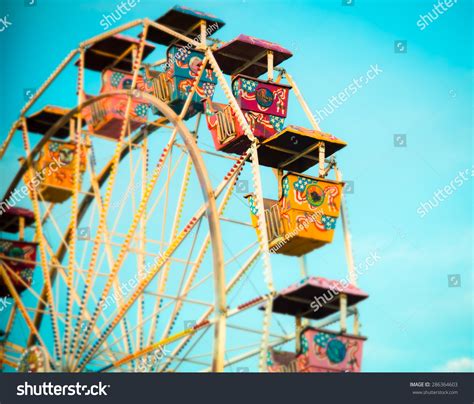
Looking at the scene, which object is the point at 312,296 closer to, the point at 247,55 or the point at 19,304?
the point at 247,55

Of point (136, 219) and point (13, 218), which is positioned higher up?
point (13, 218)

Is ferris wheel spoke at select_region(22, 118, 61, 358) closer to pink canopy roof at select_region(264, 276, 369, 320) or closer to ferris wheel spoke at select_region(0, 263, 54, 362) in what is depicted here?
ferris wheel spoke at select_region(0, 263, 54, 362)

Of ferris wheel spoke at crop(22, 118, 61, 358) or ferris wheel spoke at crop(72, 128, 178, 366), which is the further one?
ferris wheel spoke at crop(22, 118, 61, 358)

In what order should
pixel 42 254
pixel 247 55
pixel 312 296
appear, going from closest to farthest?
pixel 312 296 → pixel 247 55 → pixel 42 254

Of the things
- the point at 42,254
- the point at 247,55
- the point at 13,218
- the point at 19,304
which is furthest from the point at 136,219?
the point at 13,218

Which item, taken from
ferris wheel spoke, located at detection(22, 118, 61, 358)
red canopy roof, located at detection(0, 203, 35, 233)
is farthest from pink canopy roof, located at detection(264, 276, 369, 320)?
red canopy roof, located at detection(0, 203, 35, 233)

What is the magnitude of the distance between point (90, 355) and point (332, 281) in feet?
19.8

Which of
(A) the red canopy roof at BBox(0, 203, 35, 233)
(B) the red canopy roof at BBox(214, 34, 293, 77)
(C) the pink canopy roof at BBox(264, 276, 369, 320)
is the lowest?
(C) the pink canopy roof at BBox(264, 276, 369, 320)

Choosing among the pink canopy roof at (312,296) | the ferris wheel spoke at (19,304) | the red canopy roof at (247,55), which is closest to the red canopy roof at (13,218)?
the ferris wheel spoke at (19,304)

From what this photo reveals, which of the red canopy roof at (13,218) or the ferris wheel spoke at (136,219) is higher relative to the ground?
the red canopy roof at (13,218)

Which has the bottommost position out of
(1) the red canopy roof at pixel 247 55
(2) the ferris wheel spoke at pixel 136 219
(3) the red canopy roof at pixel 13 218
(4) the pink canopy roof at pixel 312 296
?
(4) the pink canopy roof at pixel 312 296

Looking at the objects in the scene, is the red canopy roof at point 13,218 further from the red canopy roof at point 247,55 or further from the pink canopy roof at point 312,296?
the pink canopy roof at point 312,296
